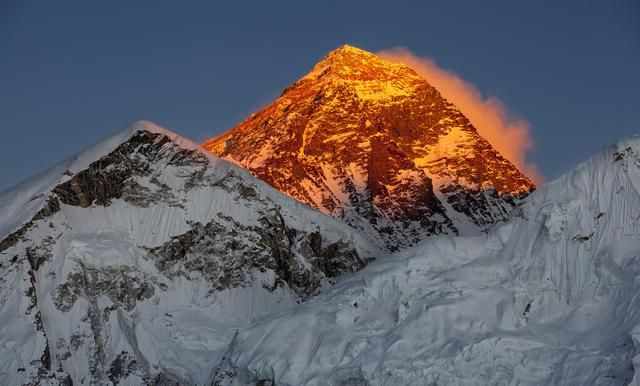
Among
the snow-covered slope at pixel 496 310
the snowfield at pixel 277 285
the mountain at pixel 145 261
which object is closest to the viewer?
the snow-covered slope at pixel 496 310

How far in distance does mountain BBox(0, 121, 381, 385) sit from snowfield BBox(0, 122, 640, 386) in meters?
0.16

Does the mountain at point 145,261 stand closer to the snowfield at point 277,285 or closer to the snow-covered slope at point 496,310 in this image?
the snowfield at point 277,285

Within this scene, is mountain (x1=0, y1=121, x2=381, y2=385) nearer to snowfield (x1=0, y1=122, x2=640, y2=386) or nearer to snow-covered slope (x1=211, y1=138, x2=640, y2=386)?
snowfield (x1=0, y1=122, x2=640, y2=386)

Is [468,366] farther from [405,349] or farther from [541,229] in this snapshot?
[541,229]

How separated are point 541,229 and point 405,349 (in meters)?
15.3

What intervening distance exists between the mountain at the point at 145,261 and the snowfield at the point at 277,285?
16 cm

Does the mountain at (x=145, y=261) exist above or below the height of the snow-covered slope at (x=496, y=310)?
above

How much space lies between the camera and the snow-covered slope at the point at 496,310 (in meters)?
93.1

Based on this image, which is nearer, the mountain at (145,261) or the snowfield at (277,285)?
the snowfield at (277,285)

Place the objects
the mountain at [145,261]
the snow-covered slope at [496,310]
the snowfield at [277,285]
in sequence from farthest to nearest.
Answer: the mountain at [145,261] → the snowfield at [277,285] → the snow-covered slope at [496,310]

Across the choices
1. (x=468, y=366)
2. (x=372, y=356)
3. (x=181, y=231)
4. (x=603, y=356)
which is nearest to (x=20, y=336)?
(x=181, y=231)

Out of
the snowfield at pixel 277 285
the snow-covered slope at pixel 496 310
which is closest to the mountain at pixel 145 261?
the snowfield at pixel 277 285

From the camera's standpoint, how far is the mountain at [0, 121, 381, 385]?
11556cm

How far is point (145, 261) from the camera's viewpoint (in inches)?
4966
